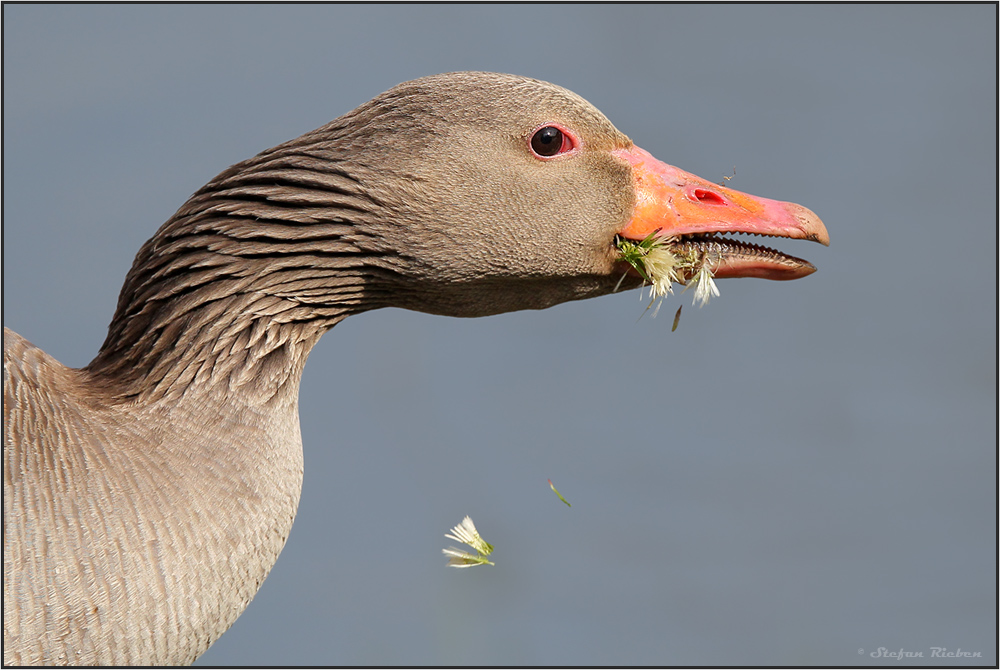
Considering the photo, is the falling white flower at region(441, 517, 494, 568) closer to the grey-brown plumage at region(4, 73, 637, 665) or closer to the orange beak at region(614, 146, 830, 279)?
the grey-brown plumage at region(4, 73, 637, 665)

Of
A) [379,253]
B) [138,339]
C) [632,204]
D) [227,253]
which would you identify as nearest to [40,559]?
[138,339]

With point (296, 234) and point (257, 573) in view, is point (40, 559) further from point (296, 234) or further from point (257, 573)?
point (296, 234)

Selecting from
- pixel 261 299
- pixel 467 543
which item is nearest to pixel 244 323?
pixel 261 299

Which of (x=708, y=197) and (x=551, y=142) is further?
(x=708, y=197)

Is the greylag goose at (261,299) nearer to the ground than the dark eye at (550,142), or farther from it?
nearer to the ground

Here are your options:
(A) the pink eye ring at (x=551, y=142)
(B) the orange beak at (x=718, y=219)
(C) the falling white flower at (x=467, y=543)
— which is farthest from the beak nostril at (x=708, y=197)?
(C) the falling white flower at (x=467, y=543)

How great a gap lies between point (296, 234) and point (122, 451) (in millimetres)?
960

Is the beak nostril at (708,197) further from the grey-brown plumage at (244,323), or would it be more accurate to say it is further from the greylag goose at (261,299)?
the grey-brown plumage at (244,323)

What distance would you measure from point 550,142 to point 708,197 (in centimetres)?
68

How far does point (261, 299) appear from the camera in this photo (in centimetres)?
367

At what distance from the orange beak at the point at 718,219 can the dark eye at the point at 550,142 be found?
0.81 feet

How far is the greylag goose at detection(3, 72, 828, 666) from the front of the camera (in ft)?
10.4

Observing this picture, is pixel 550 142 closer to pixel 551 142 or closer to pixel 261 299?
pixel 551 142

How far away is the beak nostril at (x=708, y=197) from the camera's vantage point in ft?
13.3
